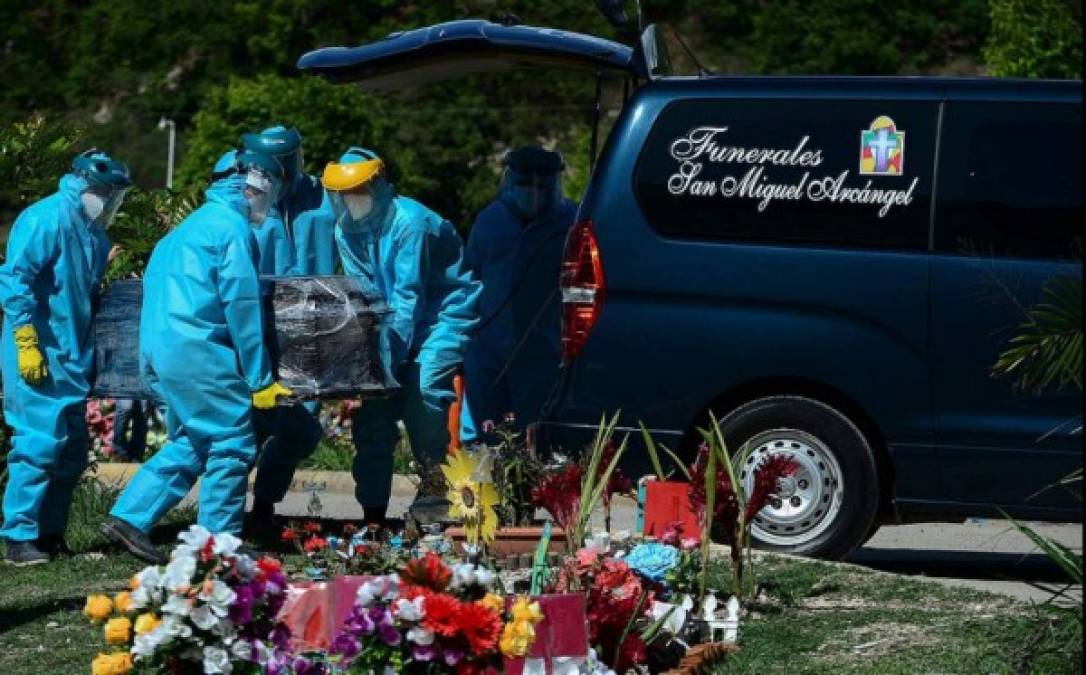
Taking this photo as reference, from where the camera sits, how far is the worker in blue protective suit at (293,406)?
9.78 metres

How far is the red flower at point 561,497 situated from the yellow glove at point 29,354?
3214 mm

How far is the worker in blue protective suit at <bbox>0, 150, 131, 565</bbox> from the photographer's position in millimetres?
9195

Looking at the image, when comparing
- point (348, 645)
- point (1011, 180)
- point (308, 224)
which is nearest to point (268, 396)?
point (308, 224)

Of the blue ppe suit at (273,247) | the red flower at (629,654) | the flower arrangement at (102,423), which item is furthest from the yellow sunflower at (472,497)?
the flower arrangement at (102,423)

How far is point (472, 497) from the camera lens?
709cm

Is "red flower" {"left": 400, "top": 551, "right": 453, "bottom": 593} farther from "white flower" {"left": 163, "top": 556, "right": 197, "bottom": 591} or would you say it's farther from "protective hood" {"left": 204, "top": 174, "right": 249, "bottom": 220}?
"protective hood" {"left": 204, "top": 174, "right": 249, "bottom": 220}

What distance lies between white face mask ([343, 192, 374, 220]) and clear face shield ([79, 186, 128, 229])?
1004 mm

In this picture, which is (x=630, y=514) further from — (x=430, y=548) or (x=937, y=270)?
(x=430, y=548)

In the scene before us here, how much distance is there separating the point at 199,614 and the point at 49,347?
15.3 ft

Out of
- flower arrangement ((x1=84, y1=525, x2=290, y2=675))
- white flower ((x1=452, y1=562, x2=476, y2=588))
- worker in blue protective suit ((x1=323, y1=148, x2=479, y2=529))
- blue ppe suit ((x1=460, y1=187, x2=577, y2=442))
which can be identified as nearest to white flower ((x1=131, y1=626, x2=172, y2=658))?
flower arrangement ((x1=84, y1=525, x2=290, y2=675))

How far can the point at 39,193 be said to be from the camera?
10.8 meters

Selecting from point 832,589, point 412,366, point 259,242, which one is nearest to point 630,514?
point 412,366

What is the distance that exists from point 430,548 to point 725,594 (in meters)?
1.07

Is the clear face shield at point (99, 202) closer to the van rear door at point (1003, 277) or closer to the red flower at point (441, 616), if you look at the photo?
the van rear door at point (1003, 277)
